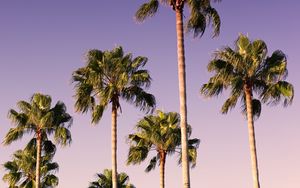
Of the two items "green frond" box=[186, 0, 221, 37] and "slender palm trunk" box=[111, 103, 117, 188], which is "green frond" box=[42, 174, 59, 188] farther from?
"green frond" box=[186, 0, 221, 37]

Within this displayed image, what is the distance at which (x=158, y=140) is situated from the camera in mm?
39531

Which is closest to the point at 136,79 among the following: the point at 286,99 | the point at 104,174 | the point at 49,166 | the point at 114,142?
the point at 114,142

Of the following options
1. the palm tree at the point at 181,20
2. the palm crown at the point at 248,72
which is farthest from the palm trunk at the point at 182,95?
the palm crown at the point at 248,72

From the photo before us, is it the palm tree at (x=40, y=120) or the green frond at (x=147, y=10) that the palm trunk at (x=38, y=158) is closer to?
the palm tree at (x=40, y=120)

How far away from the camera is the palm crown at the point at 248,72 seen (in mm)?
30719

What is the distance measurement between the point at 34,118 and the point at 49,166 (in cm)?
603

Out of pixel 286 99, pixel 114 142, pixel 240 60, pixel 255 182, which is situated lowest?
pixel 255 182

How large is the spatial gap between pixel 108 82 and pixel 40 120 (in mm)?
9093

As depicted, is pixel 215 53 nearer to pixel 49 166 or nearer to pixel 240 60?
pixel 240 60

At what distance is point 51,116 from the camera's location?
3891 cm

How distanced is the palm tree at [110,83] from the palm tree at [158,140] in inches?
271

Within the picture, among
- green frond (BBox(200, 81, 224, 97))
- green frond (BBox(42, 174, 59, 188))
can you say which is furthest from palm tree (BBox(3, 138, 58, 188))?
green frond (BBox(200, 81, 224, 97))

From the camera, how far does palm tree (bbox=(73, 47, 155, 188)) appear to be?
3184 cm

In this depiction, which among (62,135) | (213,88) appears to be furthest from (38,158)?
(213,88)
